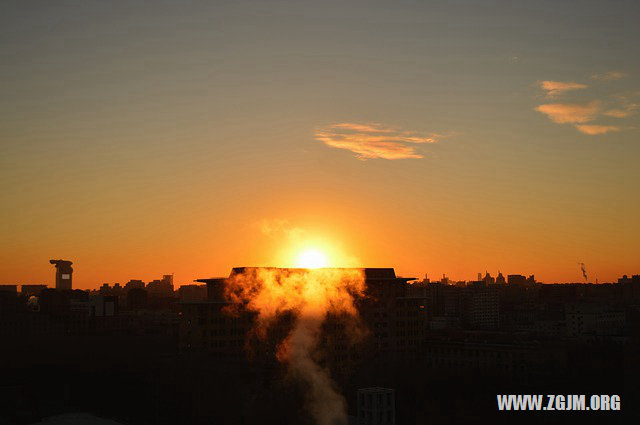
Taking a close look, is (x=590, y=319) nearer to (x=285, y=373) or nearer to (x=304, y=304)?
(x=304, y=304)

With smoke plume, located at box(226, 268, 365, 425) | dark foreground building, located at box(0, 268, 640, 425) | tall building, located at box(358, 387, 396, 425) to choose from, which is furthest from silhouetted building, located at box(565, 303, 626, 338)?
tall building, located at box(358, 387, 396, 425)

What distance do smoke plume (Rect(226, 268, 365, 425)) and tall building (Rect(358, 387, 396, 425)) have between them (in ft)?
75.0

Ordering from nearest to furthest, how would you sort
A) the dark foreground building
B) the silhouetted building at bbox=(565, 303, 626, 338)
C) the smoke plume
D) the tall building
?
the tall building < the dark foreground building < the smoke plume < the silhouetted building at bbox=(565, 303, 626, 338)

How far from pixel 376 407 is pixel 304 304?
4634 centimetres

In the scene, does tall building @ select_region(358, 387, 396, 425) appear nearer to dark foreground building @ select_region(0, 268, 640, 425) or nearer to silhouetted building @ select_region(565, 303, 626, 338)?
dark foreground building @ select_region(0, 268, 640, 425)

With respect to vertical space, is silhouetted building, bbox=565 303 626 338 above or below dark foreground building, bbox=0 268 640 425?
above

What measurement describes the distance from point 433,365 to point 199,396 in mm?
37169

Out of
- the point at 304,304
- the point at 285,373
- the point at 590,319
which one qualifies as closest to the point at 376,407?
the point at 285,373

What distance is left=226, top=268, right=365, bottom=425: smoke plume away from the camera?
84050mm

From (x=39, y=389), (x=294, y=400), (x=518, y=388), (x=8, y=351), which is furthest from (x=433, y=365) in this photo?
(x=8, y=351)

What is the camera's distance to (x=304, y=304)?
3735 inches

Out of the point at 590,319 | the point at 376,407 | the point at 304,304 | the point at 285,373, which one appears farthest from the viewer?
the point at 590,319

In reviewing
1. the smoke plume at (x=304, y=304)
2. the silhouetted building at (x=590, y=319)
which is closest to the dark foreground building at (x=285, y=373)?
the smoke plume at (x=304, y=304)

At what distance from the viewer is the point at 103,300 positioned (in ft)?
578
